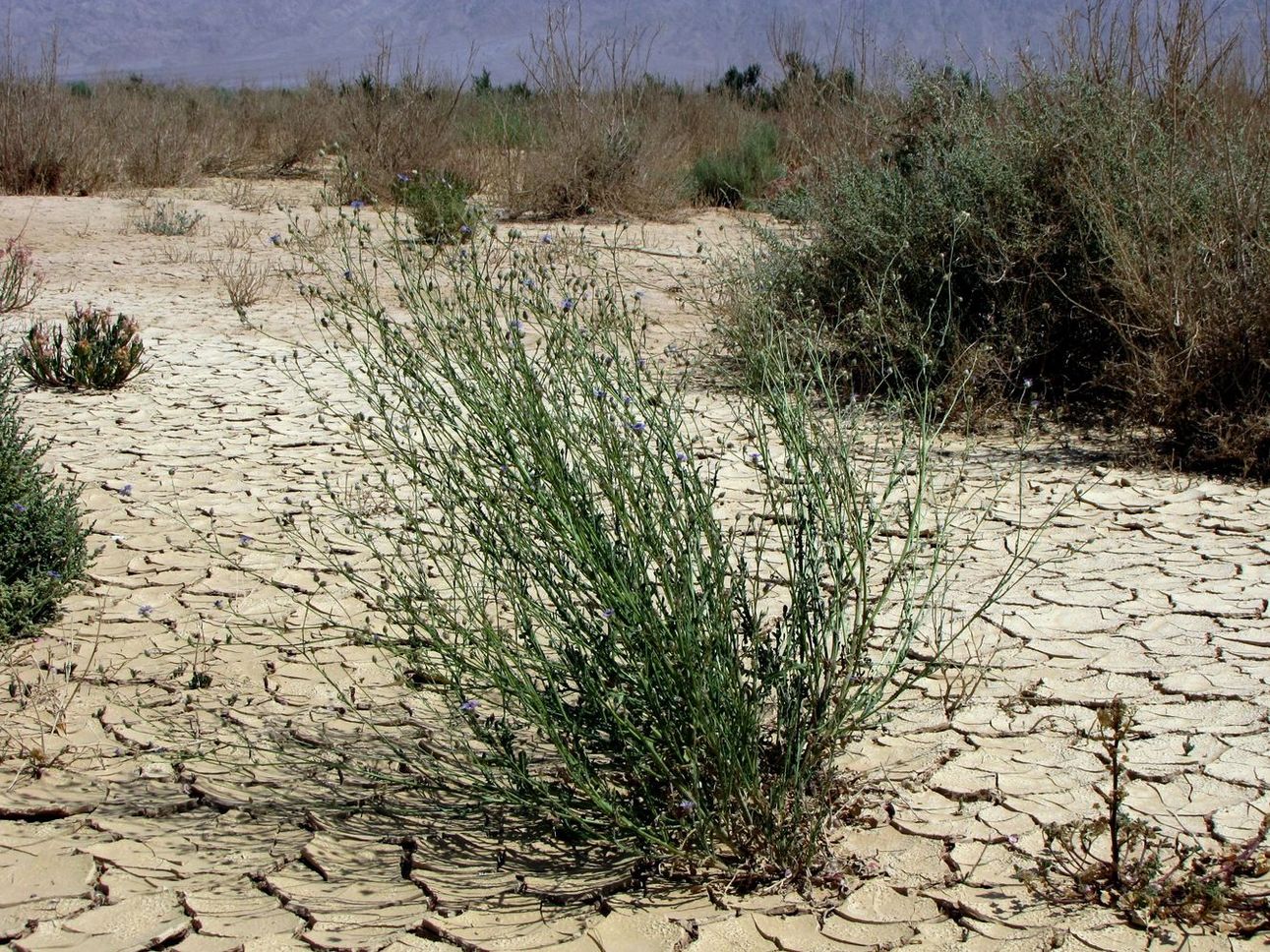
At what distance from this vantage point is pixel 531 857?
8.50 ft

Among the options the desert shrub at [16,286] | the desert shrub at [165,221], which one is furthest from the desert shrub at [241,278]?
the desert shrub at [16,286]

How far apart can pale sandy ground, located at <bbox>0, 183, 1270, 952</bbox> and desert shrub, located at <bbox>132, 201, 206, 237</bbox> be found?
5831 millimetres

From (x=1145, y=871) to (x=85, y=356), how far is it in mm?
5479

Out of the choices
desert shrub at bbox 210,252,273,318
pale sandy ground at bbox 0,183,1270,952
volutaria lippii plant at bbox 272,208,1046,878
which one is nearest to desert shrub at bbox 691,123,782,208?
desert shrub at bbox 210,252,273,318

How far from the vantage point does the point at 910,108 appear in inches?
286

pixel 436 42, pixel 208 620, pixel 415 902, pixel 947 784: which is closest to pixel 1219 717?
pixel 947 784

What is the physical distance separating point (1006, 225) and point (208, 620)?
4.02 m

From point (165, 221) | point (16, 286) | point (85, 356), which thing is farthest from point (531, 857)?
point (165, 221)

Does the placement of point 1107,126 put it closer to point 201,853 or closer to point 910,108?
point 910,108

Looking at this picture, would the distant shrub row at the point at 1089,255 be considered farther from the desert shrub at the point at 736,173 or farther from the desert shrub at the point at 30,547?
the desert shrub at the point at 736,173

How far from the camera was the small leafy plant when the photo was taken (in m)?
2.25

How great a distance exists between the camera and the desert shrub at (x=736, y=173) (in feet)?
43.2

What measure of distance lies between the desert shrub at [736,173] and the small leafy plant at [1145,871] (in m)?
10.9

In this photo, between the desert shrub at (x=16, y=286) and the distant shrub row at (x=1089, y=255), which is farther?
the desert shrub at (x=16, y=286)
